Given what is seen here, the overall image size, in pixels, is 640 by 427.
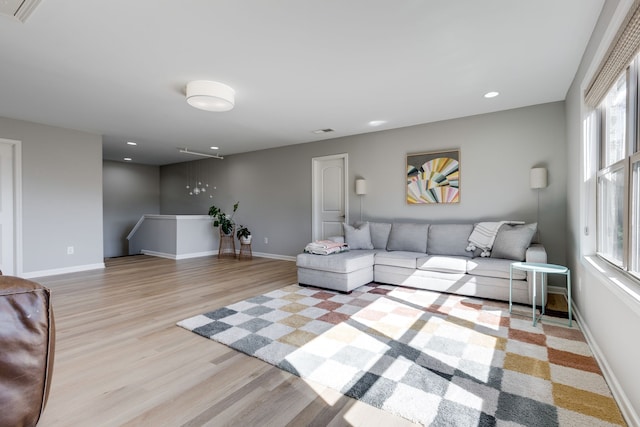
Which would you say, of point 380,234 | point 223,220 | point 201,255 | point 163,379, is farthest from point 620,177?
point 201,255

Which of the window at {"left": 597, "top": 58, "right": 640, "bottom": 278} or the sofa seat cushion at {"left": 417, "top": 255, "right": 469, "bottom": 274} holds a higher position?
the window at {"left": 597, "top": 58, "right": 640, "bottom": 278}

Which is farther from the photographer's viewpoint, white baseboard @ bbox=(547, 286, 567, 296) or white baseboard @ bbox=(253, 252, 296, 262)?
white baseboard @ bbox=(253, 252, 296, 262)

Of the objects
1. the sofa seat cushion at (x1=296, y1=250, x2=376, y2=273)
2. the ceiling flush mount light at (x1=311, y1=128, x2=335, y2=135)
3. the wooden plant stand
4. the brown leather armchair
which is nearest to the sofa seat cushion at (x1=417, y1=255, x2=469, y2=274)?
the sofa seat cushion at (x1=296, y1=250, x2=376, y2=273)

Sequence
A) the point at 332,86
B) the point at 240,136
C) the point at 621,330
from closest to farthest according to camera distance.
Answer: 1. the point at 621,330
2. the point at 332,86
3. the point at 240,136

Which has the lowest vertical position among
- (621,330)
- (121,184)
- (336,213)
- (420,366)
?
(420,366)

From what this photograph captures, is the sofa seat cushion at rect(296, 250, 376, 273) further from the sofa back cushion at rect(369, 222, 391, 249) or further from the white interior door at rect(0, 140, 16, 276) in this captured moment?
the white interior door at rect(0, 140, 16, 276)

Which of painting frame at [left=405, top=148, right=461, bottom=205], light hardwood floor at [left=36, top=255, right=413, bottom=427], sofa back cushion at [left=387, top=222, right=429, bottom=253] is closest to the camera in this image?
light hardwood floor at [left=36, top=255, right=413, bottom=427]

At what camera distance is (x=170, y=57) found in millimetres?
2709

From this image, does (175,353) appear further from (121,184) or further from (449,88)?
(121,184)

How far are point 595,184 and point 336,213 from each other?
386cm

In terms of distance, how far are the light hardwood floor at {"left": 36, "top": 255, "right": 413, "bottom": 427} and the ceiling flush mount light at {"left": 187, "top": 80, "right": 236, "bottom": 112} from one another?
218cm

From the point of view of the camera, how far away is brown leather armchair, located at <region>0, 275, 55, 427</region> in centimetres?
90

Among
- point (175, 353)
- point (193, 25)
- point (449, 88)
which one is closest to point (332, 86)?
point (449, 88)

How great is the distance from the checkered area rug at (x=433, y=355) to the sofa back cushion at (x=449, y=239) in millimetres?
817
